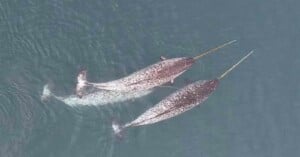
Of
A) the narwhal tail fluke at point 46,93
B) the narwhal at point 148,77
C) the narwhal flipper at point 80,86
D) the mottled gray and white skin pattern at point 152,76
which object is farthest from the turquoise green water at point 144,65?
the mottled gray and white skin pattern at point 152,76

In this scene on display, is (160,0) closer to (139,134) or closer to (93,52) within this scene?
(93,52)

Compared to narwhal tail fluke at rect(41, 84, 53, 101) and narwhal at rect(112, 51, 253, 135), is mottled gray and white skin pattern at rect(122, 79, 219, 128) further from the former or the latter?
narwhal tail fluke at rect(41, 84, 53, 101)

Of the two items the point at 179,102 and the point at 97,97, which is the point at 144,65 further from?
the point at 97,97

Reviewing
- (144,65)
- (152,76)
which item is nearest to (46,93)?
(144,65)

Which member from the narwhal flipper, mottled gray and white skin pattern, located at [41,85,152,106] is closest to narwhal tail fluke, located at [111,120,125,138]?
mottled gray and white skin pattern, located at [41,85,152,106]

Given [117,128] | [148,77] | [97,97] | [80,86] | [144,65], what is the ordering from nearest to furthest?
[117,128] < [80,86] < [97,97] < [148,77] < [144,65]

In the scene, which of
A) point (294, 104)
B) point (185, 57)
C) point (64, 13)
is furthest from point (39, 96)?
point (294, 104)
